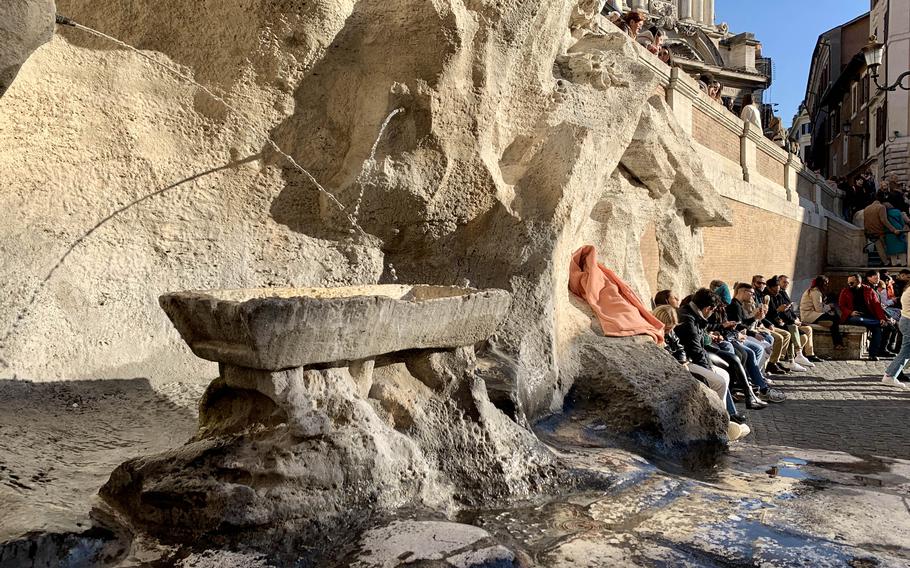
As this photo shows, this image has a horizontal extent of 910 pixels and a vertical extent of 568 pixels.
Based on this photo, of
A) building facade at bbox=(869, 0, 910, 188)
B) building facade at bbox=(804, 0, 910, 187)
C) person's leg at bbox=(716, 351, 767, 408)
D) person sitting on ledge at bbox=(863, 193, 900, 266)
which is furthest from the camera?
building facade at bbox=(804, 0, 910, 187)

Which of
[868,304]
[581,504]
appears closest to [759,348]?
[868,304]

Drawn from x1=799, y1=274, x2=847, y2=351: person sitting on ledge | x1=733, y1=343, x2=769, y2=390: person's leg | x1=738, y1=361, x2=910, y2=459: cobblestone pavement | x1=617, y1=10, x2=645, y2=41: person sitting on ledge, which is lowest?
x1=738, y1=361, x2=910, y2=459: cobblestone pavement

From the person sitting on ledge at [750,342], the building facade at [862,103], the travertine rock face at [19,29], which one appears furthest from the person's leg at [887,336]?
the building facade at [862,103]

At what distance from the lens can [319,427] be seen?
8.67 ft

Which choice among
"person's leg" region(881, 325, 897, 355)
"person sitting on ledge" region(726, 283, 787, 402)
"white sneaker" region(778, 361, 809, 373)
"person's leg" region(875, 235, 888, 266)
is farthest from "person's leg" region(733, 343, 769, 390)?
"person's leg" region(875, 235, 888, 266)

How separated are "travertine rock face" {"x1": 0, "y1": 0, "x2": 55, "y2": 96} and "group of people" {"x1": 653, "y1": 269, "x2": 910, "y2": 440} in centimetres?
446

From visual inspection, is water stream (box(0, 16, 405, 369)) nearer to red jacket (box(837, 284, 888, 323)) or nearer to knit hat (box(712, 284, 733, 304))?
knit hat (box(712, 284, 733, 304))

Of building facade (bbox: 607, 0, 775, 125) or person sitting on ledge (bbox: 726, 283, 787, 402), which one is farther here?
building facade (bbox: 607, 0, 775, 125)

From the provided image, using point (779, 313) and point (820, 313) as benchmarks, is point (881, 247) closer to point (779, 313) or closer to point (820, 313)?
point (820, 313)

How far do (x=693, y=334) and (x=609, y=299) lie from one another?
927 mm

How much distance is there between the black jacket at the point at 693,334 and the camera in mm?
6051

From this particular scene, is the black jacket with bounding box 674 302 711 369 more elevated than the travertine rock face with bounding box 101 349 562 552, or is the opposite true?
the black jacket with bounding box 674 302 711 369

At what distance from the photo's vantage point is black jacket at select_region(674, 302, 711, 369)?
6051 millimetres

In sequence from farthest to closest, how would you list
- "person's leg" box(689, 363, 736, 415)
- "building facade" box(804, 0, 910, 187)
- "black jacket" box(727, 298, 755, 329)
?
"building facade" box(804, 0, 910, 187), "black jacket" box(727, 298, 755, 329), "person's leg" box(689, 363, 736, 415)
